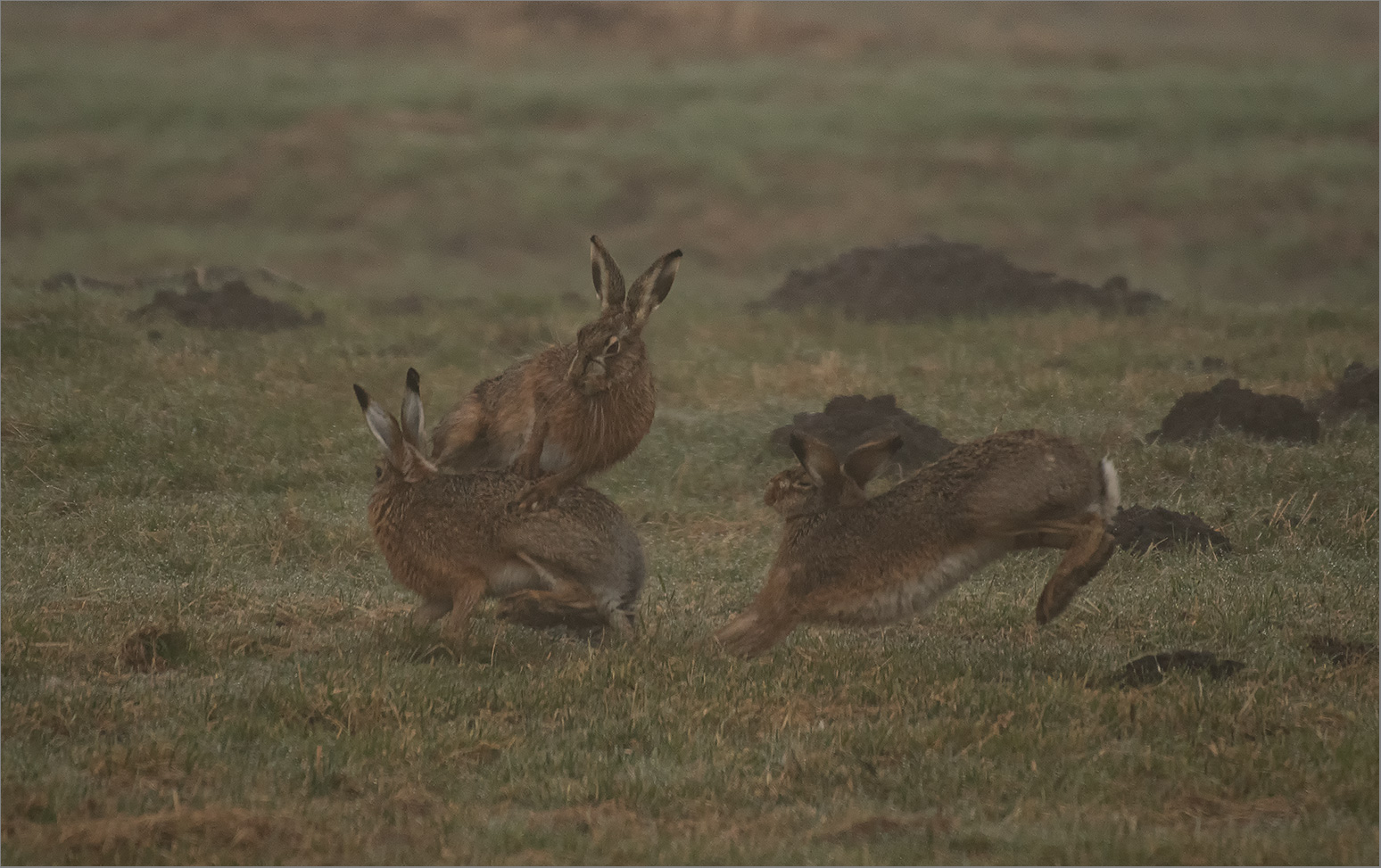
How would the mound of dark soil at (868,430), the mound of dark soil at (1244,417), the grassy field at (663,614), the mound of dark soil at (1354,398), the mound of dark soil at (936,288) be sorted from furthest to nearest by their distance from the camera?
the mound of dark soil at (936,288) → the mound of dark soil at (1354,398) → the mound of dark soil at (1244,417) → the mound of dark soil at (868,430) → the grassy field at (663,614)

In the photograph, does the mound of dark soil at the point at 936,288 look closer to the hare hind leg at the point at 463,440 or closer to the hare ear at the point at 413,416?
the hare hind leg at the point at 463,440

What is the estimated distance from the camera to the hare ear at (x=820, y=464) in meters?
7.69

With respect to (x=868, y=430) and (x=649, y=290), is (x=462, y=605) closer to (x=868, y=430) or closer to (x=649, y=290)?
(x=649, y=290)

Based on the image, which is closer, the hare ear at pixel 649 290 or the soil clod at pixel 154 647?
the soil clod at pixel 154 647

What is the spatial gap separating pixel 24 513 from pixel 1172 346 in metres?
10.6

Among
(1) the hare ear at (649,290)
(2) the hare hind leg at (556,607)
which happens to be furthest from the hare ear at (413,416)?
(1) the hare ear at (649,290)

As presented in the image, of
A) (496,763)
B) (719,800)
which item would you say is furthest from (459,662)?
(719,800)

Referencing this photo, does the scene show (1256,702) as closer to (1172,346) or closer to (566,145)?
(1172,346)

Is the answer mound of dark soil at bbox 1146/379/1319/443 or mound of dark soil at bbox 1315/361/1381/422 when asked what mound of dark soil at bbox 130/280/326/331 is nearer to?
mound of dark soil at bbox 1146/379/1319/443

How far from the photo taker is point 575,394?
813cm

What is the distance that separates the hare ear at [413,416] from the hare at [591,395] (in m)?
0.46

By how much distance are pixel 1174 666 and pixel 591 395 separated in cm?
277

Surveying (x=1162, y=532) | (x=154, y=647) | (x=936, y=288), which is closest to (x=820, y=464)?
(x=154, y=647)

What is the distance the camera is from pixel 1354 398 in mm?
13273
